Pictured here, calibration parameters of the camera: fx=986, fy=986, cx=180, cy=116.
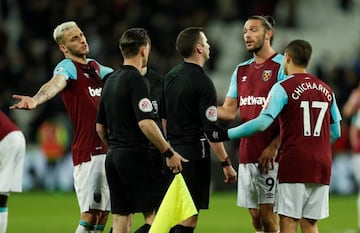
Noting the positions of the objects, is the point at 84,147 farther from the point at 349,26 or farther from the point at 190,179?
the point at 349,26

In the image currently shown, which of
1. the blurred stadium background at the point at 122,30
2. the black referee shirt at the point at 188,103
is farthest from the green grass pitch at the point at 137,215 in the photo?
the black referee shirt at the point at 188,103

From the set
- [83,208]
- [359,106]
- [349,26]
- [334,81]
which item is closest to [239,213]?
[359,106]

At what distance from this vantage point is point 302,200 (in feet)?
30.1

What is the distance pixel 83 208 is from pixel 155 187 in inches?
48.2

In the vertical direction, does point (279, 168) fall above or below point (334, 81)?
below

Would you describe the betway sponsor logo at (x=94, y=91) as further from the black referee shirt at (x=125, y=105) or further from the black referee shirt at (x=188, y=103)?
the black referee shirt at (x=188, y=103)

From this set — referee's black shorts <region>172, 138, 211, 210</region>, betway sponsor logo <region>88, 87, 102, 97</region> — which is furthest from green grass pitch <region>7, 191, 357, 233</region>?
referee's black shorts <region>172, 138, 211, 210</region>

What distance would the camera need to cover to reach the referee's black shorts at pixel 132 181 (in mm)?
9375

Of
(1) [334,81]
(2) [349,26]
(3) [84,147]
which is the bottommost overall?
(3) [84,147]

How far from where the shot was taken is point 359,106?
1591 centimetres

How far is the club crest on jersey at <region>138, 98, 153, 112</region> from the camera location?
911 cm

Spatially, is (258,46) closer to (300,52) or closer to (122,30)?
(300,52)

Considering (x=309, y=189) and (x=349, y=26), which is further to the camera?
(x=349, y=26)

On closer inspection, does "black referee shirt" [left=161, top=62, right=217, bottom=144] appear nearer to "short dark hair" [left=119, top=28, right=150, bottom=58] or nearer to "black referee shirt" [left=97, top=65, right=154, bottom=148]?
"black referee shirt" [left=97, top=65, right=154, bottom=148]
